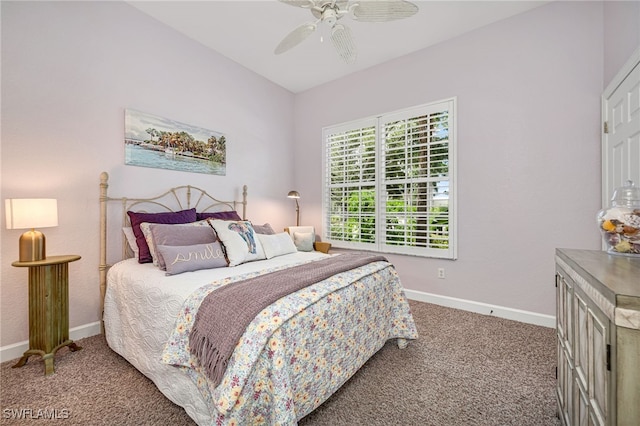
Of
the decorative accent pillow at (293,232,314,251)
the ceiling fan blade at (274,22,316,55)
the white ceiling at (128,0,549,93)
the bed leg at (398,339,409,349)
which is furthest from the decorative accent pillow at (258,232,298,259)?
the white ceiling at (128,0,549,93)

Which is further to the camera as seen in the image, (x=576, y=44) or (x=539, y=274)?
(x=539, y=274)

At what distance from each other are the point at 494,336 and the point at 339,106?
3355 mm

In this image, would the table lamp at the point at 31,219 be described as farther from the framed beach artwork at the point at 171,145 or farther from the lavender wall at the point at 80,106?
the framed beach artwork at the point at 171,145

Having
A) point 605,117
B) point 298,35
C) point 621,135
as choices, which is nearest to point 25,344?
point 298,35

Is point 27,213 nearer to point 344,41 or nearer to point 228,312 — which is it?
point 228,312

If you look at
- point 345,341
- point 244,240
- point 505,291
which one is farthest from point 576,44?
point 244,240

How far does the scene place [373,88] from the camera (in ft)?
12.4

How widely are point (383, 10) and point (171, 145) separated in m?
2.40

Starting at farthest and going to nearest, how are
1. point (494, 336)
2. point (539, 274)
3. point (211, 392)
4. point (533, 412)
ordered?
point (539, 274) → point (494, 336) → point (533, 412) → point (211, 392)

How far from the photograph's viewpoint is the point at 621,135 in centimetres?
206

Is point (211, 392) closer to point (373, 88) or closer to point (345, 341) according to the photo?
point (345, 341)

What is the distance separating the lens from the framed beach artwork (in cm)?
271

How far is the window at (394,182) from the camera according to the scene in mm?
3213

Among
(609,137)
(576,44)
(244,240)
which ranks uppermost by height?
(576,44)
